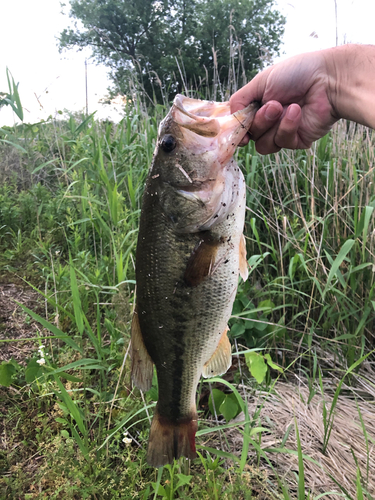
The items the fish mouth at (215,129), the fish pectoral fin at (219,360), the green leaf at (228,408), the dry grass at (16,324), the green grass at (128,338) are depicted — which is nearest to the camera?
the fish mouth at (215,129)

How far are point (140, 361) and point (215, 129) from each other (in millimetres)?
1060

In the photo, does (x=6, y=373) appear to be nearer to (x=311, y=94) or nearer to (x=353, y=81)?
(x=311, y=94)

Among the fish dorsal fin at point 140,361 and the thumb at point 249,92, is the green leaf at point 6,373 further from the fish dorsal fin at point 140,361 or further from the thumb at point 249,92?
the thumb at point 249,92

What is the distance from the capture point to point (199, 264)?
1339mm

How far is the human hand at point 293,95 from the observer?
5.83 feet

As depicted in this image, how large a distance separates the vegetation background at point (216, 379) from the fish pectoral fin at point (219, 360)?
0.21 metres

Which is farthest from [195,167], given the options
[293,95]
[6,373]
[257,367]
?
[6,373]

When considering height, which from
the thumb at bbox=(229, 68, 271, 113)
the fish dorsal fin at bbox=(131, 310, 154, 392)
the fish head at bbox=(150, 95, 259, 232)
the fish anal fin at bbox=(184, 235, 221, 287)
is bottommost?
the fish dorsal fin at bbox=(131, 310, 154, 392)

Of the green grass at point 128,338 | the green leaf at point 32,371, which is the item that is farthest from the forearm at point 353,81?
the green leaf at point 32,371

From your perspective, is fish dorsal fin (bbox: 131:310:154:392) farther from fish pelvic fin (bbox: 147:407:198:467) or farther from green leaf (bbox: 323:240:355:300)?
green leaf (bbox: 323:240:355:300)

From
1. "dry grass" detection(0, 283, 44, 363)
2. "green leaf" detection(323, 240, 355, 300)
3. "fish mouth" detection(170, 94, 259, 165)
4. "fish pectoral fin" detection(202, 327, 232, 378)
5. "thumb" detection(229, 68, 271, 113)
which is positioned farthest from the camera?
"dry grass" detection(0, 283, 44, 363)

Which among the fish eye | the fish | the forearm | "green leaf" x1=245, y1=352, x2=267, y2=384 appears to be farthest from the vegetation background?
the fish eye

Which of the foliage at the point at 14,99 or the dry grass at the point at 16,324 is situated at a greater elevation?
the foliage at the point at 14,99

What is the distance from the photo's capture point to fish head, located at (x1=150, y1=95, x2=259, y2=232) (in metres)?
1.32
